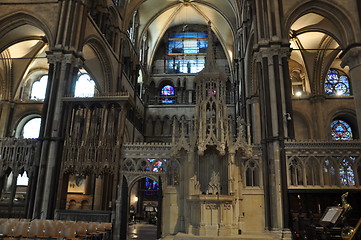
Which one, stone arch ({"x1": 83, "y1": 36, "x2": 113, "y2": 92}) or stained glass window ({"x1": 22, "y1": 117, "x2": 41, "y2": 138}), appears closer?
stone arch ({"x1": 83, "y1": 36, "x2": 113, "y2": 92})

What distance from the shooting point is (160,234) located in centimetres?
1193

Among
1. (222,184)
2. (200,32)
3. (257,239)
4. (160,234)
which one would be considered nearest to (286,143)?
(222,184)

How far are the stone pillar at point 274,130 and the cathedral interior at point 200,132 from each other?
0.16 ft

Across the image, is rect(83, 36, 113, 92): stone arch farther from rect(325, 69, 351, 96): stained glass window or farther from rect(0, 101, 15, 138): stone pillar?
rect(325, 69, 351, 96): stained glass window

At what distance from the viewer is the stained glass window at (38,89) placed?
25656mm

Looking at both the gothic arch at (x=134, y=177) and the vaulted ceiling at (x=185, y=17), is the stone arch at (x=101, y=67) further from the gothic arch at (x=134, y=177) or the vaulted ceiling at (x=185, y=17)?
the gothic arch at (x=134, y=177)

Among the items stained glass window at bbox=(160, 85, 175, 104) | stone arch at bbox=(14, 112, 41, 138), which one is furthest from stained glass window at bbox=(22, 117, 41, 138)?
stained glass window at bbox=(160, 85, 175, 104)

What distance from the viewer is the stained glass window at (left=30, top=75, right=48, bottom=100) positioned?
25656mm

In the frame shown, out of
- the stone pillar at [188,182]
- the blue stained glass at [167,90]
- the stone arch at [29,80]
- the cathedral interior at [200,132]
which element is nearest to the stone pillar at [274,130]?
the cathedral interior at [200,132]

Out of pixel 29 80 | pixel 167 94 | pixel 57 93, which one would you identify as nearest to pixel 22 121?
pixel 29 80

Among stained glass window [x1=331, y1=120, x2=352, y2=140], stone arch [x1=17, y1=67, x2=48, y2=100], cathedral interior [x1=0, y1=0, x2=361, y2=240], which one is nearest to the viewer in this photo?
cathedral interior [x1=0, y1=0, x2=361, y2=240]

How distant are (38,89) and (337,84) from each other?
25336 mm

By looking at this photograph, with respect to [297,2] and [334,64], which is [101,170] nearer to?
[297,2]

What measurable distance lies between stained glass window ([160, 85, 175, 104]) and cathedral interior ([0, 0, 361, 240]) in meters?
8.79
